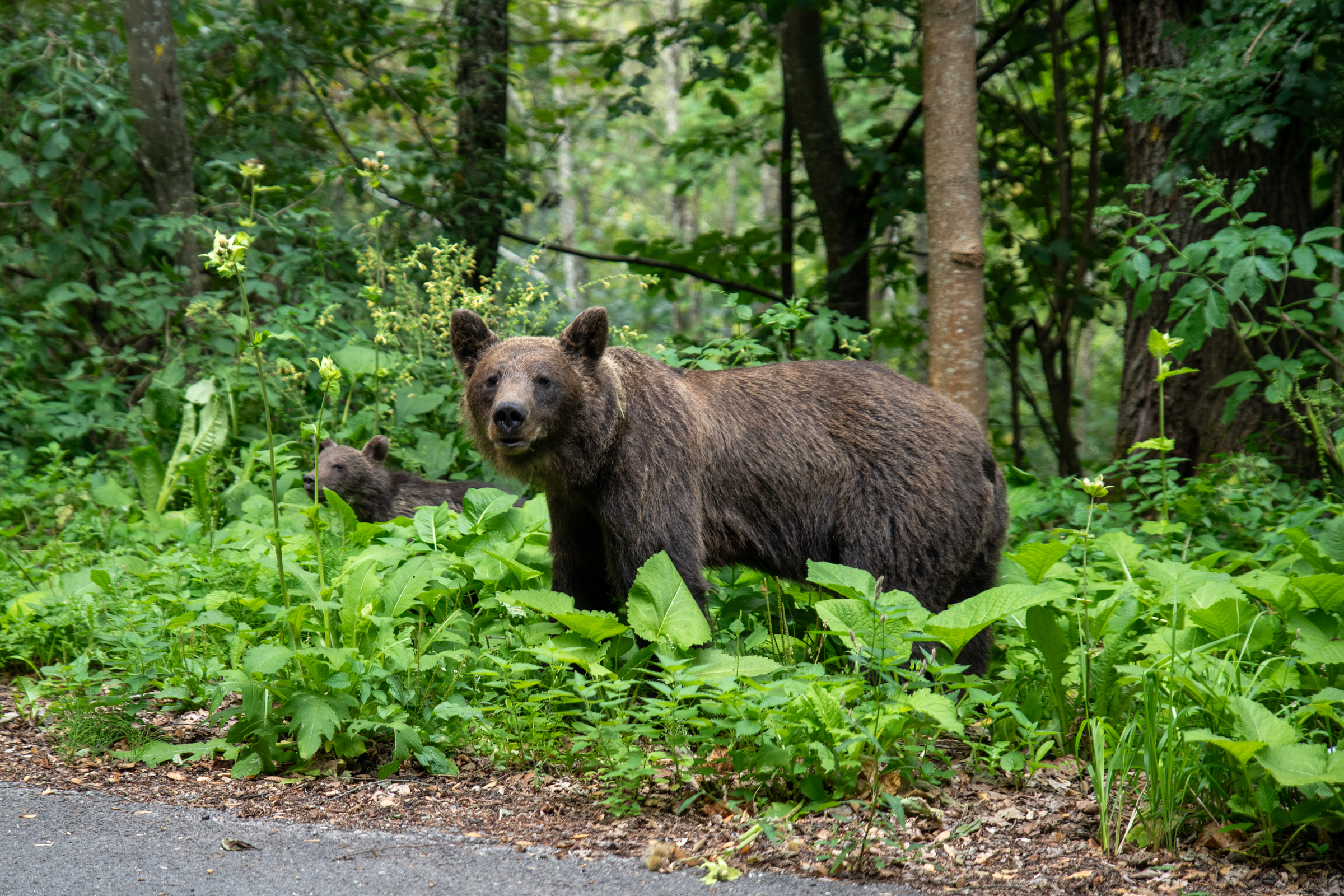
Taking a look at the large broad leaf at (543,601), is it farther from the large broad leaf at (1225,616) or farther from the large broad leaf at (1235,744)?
the large broad leaf at (1225,616)

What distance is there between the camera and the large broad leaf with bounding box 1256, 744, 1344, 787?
2666 millimetres

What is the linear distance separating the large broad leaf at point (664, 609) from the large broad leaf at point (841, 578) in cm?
44

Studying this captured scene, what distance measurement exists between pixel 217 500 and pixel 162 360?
253 cm

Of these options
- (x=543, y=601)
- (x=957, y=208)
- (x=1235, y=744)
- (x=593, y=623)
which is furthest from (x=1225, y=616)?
(x=957, y=208)

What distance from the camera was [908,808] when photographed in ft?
10.5

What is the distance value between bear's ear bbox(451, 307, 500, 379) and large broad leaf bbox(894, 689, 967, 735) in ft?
8.17

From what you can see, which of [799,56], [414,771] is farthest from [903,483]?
[799,56]

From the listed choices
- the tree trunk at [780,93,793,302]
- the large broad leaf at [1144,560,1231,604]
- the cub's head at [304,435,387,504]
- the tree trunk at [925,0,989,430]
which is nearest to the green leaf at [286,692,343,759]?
the large broad leaf at [1144,560,1231,604]

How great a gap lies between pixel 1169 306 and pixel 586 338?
13.9 feet

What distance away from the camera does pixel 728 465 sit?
4660 mm

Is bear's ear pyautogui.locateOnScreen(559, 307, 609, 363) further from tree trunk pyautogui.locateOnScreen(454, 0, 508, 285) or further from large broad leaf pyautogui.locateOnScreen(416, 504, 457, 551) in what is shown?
tree trunk pyautogui.locateOnScreen(454, 0, 508, 285)

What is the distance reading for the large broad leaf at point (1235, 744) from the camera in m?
2.76

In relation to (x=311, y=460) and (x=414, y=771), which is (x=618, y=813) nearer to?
(x=414, y=771)

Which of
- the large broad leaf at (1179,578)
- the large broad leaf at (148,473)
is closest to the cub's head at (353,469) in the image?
the large broad leaf at (148,473)
